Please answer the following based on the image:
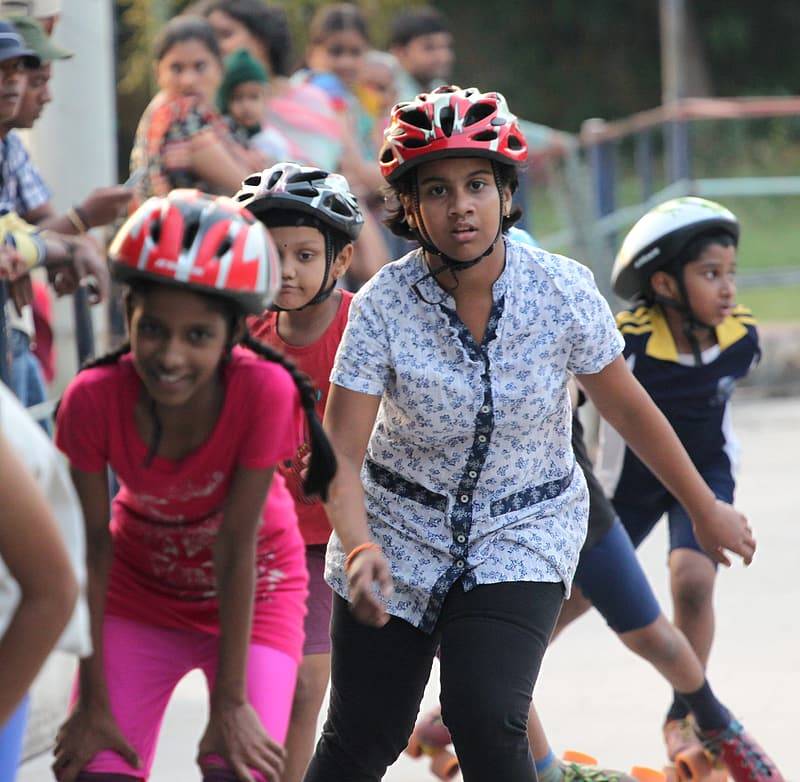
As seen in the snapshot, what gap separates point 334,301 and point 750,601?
132 inches

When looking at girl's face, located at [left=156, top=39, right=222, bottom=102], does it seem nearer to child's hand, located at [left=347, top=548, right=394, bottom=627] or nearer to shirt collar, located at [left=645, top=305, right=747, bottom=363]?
shirt collar, located at [left=645, top=305, right=747, bottom=363]

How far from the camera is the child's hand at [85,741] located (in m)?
3.44

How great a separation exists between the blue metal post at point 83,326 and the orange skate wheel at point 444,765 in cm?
157

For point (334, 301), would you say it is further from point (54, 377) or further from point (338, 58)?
point (338, 58)

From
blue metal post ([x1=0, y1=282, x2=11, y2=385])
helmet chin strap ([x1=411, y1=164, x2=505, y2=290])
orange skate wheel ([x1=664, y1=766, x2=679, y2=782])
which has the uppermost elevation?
helmet chin strap ([x1=411, y1=164, x2=505, y2=290])

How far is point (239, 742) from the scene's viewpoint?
3.42 m

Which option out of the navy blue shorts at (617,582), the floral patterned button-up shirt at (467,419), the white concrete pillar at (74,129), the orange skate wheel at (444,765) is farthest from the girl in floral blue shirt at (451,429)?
the white concrete pillar at (74,129)

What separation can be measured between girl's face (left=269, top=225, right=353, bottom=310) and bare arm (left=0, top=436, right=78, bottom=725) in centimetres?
185

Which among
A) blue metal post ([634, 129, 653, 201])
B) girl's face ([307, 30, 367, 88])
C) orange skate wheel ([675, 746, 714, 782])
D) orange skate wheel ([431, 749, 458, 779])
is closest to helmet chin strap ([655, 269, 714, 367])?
orange skate wheel ([675, 746, 714, 782])

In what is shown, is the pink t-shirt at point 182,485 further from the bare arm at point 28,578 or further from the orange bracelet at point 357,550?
the bare arm at point 28,578

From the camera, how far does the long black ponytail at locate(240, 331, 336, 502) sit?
358cm

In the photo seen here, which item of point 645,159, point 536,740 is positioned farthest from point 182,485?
point 645,159

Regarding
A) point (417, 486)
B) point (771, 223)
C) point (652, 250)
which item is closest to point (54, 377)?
point (652, 250)

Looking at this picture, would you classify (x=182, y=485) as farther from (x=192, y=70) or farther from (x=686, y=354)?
(x=192, y=70)
